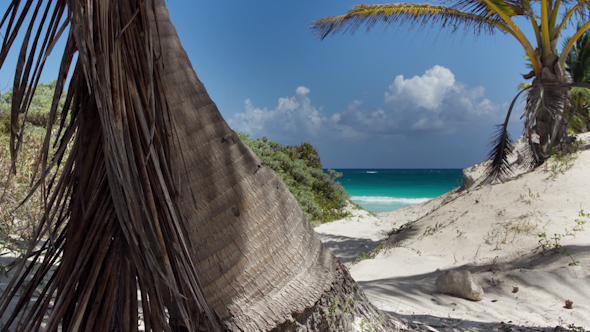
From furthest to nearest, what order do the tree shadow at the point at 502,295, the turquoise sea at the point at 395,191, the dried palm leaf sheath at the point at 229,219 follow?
the turquoise sea at the point at 395,191
the tree shadow at the point at 502,295
the dried palm leaf sheath at the point at 229,219

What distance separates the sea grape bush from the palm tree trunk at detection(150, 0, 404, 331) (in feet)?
23.9

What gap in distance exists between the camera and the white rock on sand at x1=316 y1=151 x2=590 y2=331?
3021 millimetres

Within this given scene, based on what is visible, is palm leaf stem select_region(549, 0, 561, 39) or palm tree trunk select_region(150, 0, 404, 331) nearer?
palm tree trunk select_region(150, 0, 404, 331)

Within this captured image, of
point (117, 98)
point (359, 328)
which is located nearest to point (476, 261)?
point (359, 328)

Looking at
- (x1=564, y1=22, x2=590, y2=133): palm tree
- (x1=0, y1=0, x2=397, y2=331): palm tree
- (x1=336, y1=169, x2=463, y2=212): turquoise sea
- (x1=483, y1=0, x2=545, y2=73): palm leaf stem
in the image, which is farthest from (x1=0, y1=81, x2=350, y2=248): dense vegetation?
(x1=564, y1=22, x2=590, y2=133): palm tree

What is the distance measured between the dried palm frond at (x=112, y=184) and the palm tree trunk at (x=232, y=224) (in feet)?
0.31

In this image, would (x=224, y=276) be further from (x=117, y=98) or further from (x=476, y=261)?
(x=476, y=261)

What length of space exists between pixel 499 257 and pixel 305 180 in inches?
241

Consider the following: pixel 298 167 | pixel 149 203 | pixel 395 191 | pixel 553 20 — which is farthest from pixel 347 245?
pixel 395 191

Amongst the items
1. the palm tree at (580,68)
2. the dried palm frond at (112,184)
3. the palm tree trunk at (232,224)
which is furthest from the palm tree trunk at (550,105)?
the palm tree at (580,68)

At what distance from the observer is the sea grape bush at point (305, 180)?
30.2ft

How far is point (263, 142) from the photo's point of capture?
34.2ft

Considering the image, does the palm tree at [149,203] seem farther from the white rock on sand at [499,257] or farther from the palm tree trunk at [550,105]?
the palm tree trunk at [550,105]

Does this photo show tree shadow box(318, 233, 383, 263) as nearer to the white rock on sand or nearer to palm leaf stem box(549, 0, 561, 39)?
the white rock on sand
